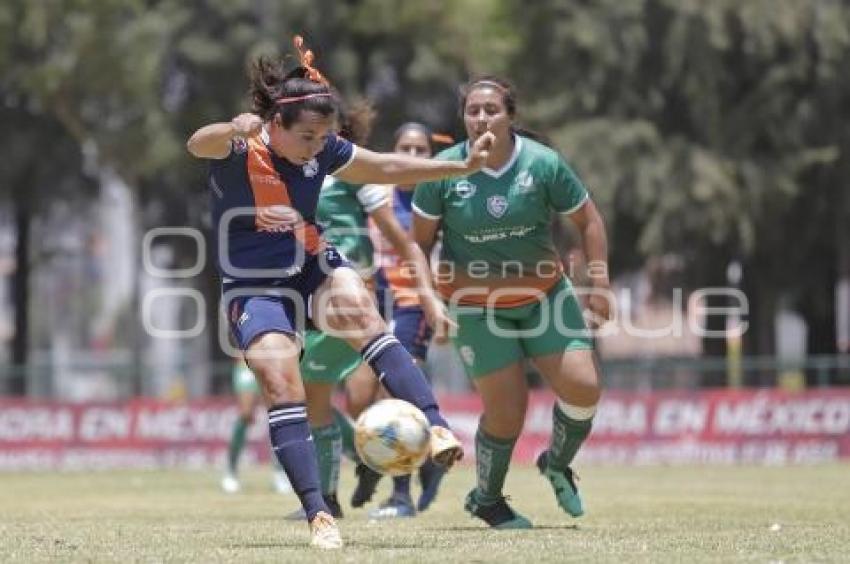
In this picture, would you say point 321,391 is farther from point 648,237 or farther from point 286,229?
point 648,237

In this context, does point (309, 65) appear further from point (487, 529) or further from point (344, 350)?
point (344, 350)

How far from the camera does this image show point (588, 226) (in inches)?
395

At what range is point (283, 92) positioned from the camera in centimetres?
862

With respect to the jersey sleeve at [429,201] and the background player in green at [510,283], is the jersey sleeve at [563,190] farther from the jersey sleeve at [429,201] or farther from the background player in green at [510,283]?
the jersey sleeve at [429,201]

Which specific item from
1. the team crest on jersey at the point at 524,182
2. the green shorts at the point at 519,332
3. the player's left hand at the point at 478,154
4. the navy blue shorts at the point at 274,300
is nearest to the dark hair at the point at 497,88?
the team crest on jersey at the point at 524,182

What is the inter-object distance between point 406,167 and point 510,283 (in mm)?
1486


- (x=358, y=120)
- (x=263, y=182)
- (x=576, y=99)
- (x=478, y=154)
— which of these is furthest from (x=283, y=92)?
(x=576, y=99)

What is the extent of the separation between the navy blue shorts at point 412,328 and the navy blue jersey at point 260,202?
11.7 ft

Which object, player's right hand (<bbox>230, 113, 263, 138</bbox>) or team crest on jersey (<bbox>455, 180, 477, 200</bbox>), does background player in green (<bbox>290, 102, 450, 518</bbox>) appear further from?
player's right hand (<bbox>230, 113, 263, 138</bbox>)

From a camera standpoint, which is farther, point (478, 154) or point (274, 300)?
point (274, 300)

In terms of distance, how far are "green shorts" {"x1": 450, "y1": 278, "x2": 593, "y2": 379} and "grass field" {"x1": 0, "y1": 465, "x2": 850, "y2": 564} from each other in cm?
98

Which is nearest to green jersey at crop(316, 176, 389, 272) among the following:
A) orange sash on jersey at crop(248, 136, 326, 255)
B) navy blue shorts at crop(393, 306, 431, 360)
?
navy blue shorts at crop(393, 306, 431, 360)

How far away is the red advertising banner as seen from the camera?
25.3 m

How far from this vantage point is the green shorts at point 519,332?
10.0 meters
